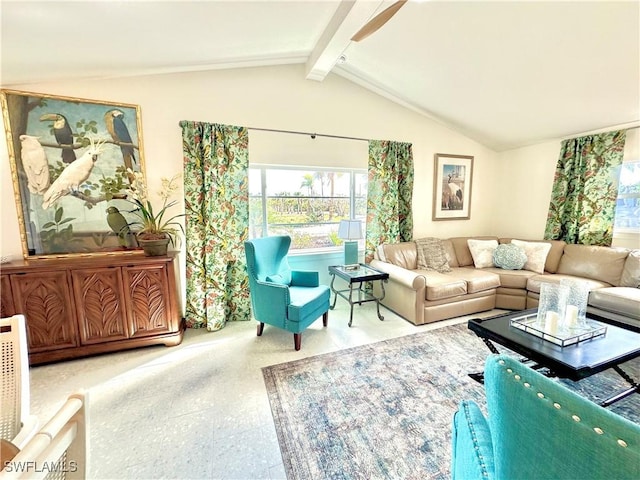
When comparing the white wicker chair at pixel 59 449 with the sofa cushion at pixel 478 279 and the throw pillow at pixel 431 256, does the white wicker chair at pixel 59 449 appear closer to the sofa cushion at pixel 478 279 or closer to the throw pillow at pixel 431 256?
the sofa cushion at pixel 478 279

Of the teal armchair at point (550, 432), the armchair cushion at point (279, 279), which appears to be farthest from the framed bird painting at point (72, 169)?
the teal armchair at point (550, 432)

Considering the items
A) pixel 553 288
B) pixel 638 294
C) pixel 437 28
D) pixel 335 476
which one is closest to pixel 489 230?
pixel 638 294

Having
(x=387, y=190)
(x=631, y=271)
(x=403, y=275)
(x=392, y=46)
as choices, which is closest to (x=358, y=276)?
(x=403, y=275)

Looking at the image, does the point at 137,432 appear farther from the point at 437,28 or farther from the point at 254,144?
the point at 437,28

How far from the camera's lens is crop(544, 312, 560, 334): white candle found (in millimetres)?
1796

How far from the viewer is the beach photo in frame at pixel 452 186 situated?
415 centimetres

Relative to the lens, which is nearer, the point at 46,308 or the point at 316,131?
the point at 46,308

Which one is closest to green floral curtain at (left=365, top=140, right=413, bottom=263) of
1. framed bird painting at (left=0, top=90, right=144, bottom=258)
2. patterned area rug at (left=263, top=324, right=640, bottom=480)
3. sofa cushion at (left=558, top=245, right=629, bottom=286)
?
patterned area rug at (left=263, top=324, right=640, bottom=480)

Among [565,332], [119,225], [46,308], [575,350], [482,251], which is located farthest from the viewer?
[482,251]

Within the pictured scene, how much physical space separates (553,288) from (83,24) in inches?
146

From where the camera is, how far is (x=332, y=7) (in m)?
2.15

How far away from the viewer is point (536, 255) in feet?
11.9

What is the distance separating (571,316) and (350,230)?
6.74ft

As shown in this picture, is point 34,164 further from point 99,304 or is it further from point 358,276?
point 358,276
